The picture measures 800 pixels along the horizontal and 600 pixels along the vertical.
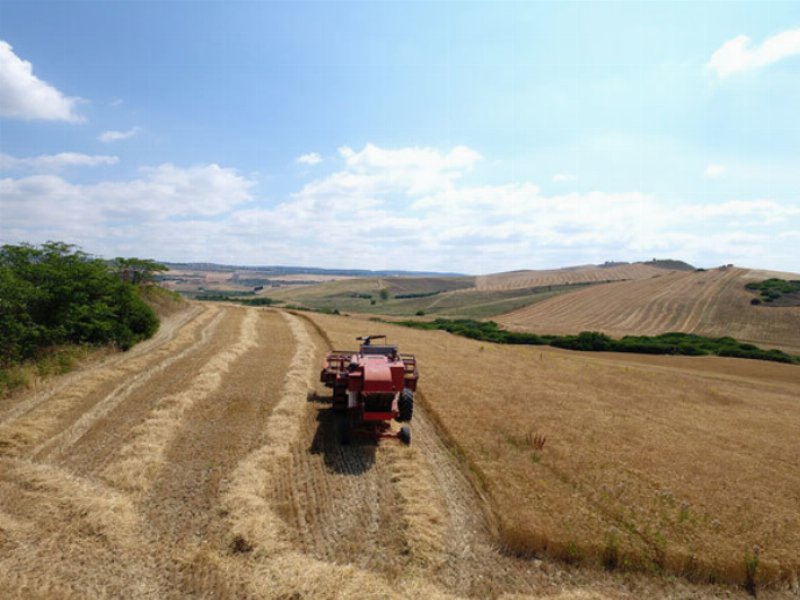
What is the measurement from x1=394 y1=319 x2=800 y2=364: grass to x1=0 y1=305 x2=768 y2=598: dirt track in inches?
1312

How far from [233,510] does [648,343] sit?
42.6m

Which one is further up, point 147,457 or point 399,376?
point 399,376

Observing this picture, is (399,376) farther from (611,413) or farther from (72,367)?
(72,367)

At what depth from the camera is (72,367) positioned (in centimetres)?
1644

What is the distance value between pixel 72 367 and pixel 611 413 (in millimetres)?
19894

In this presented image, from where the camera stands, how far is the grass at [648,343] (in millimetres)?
38500

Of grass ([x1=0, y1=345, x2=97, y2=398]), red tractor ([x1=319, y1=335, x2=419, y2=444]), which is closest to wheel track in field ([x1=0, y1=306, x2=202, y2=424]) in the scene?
grass ([x1=0, y1=345, x2=97, y2=398])

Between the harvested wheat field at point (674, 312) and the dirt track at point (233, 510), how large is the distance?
43.2 metres

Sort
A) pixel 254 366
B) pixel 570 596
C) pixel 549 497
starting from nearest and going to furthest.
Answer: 1. pixel 570 596
2. pixel 549 497
3. pixel 254 366

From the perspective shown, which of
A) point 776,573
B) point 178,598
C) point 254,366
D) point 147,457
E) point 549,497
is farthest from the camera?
point 254,366

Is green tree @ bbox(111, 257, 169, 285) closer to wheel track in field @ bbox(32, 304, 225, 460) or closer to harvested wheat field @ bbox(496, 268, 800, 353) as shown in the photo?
wheel track in field @ bbox(32, 304, 225, 460)

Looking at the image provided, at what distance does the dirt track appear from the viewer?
5820 millimetres

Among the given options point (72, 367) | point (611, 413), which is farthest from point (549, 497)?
point (72, 367)

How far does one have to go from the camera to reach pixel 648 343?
1599 inches
